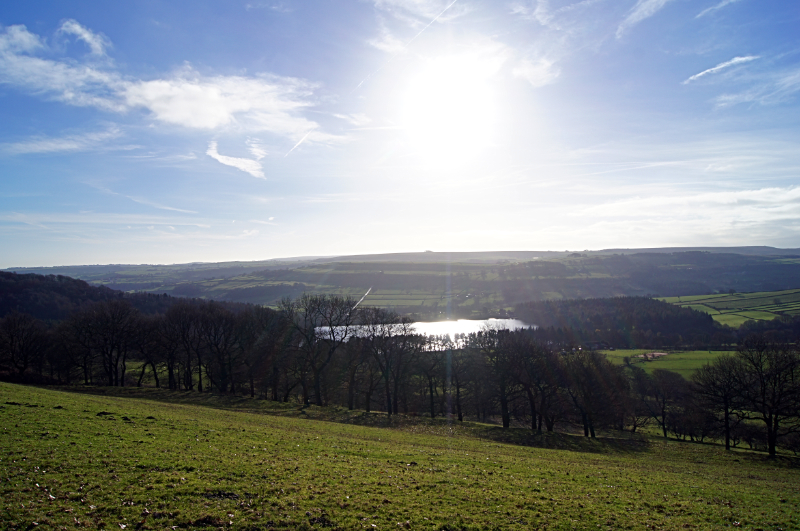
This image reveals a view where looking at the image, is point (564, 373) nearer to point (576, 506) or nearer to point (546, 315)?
point (576, 506)

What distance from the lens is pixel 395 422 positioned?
105ft

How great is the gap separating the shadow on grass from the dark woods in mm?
4117

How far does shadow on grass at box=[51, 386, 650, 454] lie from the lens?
96.4 ft

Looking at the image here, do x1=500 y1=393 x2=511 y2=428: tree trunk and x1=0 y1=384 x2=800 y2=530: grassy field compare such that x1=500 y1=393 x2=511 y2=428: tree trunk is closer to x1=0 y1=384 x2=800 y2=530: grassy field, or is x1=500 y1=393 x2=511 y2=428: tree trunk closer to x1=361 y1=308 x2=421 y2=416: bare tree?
x1=361 y1=308 x2=421 y2=416: bare tree

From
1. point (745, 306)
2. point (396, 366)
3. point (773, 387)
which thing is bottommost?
point (745, 306)

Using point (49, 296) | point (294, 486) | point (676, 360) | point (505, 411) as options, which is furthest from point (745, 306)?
point (49, 296)

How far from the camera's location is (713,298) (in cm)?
14912

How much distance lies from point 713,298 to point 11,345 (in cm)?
20037

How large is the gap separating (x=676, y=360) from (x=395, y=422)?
78.2m

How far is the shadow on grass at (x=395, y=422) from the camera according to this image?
2938cm

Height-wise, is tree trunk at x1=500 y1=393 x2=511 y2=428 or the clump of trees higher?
tree trunk at x1=500 y1=393 x2=511 y2=428

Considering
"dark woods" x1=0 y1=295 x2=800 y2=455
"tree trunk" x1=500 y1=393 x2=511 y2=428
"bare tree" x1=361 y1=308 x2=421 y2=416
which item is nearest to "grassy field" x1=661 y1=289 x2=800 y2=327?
"dark woods" x1=0 y1=295 x2=800 y2=455

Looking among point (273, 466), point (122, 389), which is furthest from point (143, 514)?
point (122, 389)

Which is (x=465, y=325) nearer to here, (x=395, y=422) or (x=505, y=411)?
Result: (x=505, y=411)
